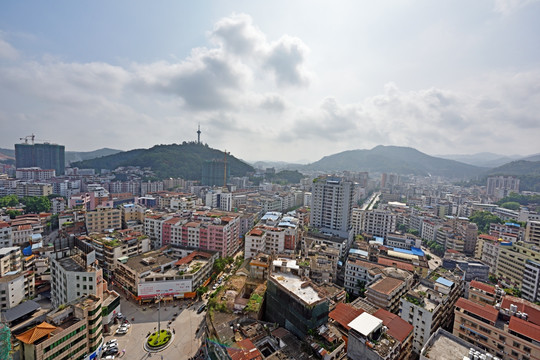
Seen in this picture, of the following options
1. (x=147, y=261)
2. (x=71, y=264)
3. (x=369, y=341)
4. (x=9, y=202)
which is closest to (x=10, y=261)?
(x=71, y=264)

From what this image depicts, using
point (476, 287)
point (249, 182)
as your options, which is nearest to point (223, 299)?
point (476, 287)

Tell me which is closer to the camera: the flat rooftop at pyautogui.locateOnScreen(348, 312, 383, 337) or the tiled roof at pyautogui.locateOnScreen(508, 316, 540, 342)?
the flat rooftop at pyautogui.locateOnScreen(348, 312, 383, 337)

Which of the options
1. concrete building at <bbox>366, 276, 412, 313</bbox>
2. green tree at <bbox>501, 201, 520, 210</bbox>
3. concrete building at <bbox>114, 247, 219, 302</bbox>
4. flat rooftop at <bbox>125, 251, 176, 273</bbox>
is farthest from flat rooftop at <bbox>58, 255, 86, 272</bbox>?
green tree at <bbox>501, 201, 520, 210</bbox>

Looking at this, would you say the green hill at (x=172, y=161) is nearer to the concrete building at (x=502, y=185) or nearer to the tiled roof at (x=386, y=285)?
the tiled roof at (x=386, y=285)

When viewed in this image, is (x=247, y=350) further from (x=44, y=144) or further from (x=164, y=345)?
(x=44, y=144)

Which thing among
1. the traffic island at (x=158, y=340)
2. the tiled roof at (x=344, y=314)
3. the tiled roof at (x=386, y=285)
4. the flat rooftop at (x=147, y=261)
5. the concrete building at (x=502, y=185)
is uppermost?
the concrete building at (x=502, y=185)

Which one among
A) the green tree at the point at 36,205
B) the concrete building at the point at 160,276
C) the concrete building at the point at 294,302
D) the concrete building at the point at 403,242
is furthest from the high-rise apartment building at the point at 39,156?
the concrete building at the point at 403,242

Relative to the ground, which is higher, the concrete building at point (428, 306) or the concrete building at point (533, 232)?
the concrete building at point (533, 232)

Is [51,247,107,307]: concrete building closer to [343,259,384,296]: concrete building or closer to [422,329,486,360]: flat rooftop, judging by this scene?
[422,329,486,360]: flat rooftop
